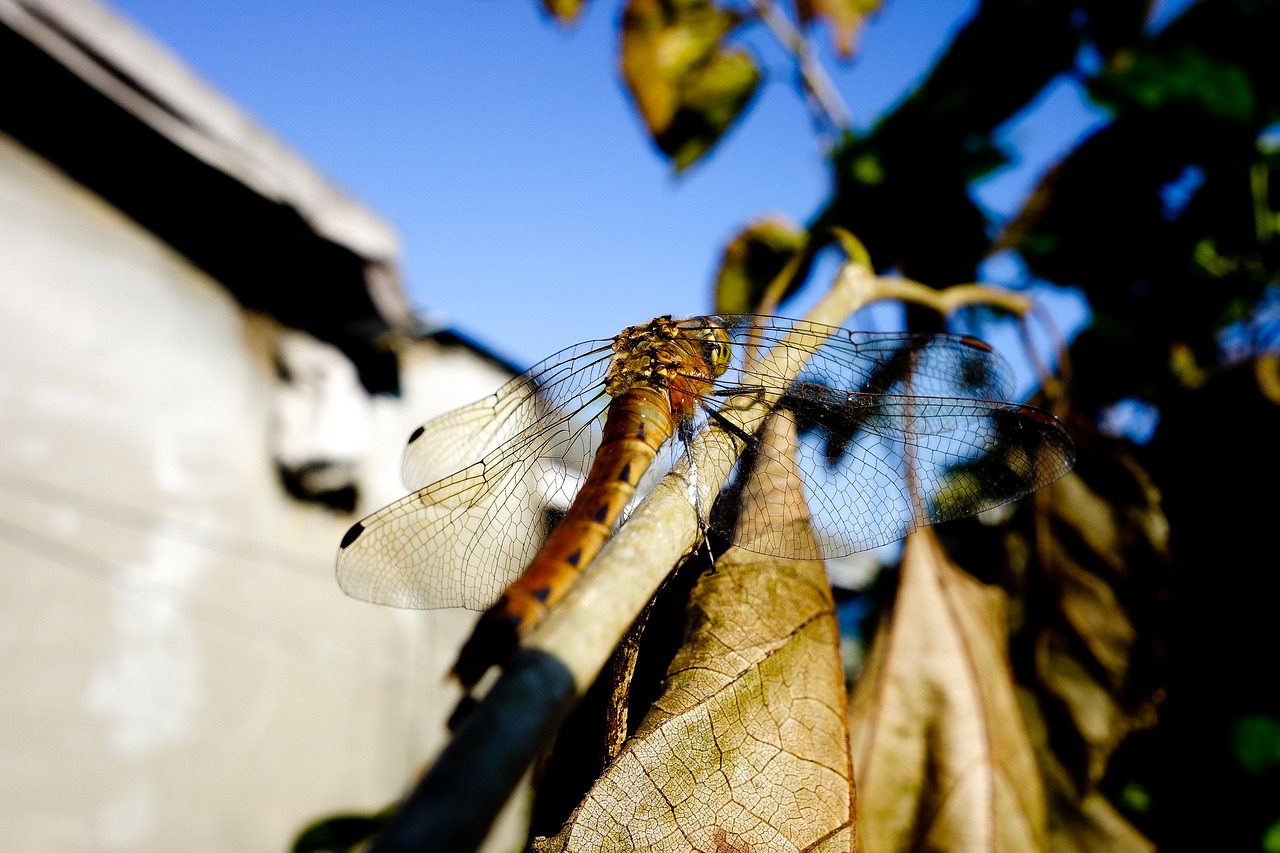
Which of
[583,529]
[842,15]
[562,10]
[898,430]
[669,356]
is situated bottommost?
[583,529]

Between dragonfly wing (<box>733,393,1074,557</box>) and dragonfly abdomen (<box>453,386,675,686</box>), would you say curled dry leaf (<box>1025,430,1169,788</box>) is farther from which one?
dragonfly abdomen (<box>453,386,675,686</box>)

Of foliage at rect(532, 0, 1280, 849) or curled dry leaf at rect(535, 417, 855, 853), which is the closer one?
curled dry leaf at rect(535, 417, 855, 853)

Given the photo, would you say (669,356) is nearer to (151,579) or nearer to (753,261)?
(753,261)

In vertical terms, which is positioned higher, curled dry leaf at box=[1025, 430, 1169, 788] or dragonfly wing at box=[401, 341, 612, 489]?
dragonfly wing at box=[401, 341, 612, 489]

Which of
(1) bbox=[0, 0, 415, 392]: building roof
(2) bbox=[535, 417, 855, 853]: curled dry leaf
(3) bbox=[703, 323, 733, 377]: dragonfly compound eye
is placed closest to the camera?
(2) bbox=[535, 417, 855, 853]: curled dry leaf

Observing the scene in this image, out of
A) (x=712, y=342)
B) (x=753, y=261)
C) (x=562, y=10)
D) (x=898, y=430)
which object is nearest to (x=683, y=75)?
(x=562, y=10)

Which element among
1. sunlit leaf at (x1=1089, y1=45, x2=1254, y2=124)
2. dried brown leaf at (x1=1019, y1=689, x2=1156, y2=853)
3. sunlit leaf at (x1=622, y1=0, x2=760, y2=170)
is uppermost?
sunlit leaf at (x1=622, y1=0, x2=760, y2=170)

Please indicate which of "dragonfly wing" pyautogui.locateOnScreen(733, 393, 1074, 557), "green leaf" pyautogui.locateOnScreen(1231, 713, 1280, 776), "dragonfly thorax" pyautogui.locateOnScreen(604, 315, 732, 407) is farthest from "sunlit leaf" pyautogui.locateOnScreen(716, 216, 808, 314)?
"green leaf" pyautogui.locateOnScreen(1231, 713, 1280, 776)
